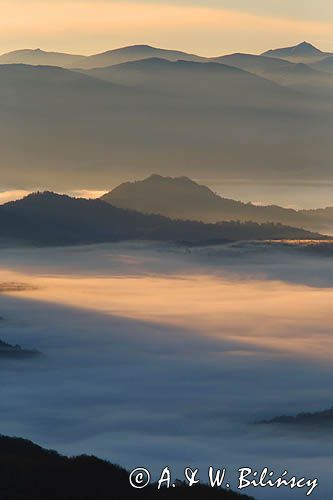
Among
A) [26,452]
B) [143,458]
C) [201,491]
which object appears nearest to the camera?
[201,491]

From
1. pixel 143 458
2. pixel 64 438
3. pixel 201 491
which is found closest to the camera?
pixel 201 491

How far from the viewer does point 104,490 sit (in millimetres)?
85250

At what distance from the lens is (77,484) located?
86375mm

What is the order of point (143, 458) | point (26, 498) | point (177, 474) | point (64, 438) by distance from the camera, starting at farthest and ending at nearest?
point (64, 438) < point (143, 458) < point (177, 474) < point (26, 498)

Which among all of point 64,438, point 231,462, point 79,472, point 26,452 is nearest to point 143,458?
point 231,462

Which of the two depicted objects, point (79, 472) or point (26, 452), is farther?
point (26, 452)

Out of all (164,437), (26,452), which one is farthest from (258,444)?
(26,452)

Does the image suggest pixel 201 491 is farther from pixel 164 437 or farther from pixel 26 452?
pixel 164 437

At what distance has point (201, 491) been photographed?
87562 millimetres

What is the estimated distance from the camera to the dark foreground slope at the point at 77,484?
3310 inches

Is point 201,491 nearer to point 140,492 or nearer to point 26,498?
point 140,492

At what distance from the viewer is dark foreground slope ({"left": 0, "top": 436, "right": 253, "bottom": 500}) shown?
84062 mm

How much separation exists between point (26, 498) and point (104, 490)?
5.65m

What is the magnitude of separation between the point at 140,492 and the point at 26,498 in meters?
8.17
